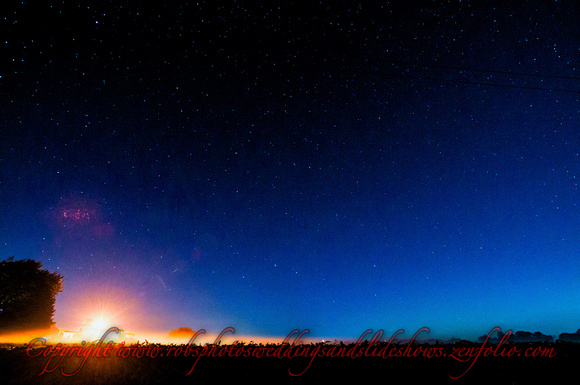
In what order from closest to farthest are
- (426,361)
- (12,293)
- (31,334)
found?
1. (426,361)
2. (12,293)
3. (31,334)

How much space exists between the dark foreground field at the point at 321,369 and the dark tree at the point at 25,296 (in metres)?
21.8

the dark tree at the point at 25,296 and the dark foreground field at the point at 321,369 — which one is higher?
the dark tree at the point at 25,296

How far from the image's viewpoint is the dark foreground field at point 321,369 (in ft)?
24.6

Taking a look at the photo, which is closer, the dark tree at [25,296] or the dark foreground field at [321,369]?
the dark foreground field at [321,369]

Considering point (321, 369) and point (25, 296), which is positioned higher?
point (25, 296)

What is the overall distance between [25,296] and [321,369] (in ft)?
104

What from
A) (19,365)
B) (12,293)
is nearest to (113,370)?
(19,365)

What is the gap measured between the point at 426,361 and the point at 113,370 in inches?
393

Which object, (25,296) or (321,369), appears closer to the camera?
(321,369)

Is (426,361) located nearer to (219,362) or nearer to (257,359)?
(257,359)

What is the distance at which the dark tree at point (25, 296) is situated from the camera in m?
24.2

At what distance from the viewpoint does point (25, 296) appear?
25391mm

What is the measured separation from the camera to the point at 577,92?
10.6 metres

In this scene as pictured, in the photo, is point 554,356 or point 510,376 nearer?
point 510,376
